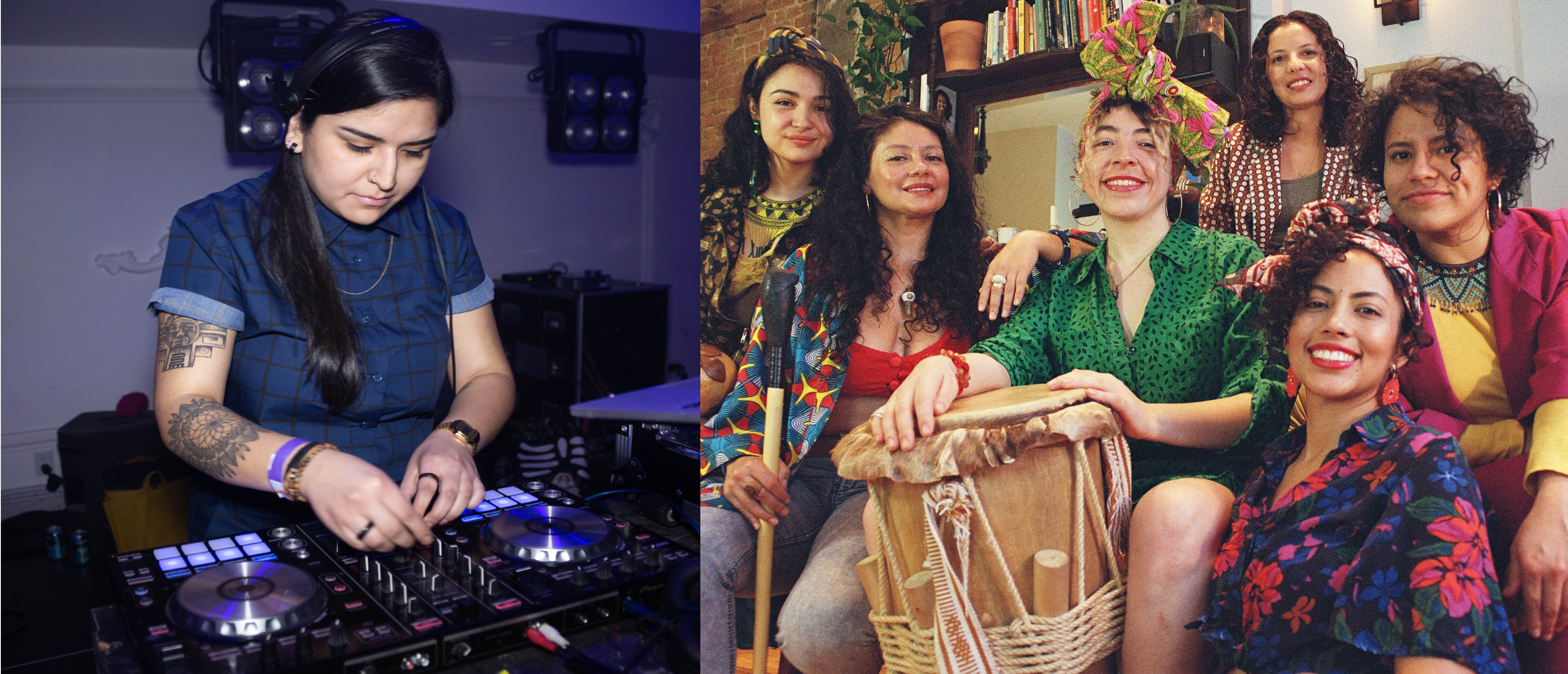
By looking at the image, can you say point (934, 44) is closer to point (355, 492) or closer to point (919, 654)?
point (919, 654)

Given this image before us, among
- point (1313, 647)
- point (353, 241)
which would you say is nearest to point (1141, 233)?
point (1313, 647)

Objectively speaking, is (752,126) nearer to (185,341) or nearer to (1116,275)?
(1116,275)

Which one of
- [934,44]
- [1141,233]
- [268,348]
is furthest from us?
[268,348]

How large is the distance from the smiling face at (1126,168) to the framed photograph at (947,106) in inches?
7.1

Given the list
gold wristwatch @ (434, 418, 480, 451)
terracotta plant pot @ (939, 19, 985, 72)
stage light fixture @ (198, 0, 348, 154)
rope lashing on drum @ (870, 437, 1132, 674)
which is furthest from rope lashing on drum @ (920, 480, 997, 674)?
stage light fixture @ (198, 0, 348, 154)

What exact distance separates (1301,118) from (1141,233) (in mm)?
214

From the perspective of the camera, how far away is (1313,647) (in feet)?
3.31

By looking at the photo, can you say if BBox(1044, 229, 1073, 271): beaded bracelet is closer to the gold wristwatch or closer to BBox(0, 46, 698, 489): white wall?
the gold wristwatch

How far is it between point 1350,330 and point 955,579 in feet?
1.74

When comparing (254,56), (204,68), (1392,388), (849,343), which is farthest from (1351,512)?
(204,68)

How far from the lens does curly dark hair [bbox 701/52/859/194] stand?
137 cm

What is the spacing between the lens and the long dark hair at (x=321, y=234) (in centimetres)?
153

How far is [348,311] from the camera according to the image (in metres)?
1.66

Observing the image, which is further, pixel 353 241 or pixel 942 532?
pixel 353 241
